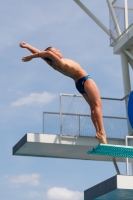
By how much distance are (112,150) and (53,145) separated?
911cm

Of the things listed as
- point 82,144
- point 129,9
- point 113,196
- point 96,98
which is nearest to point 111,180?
point 113,196

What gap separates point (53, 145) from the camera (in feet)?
77.2

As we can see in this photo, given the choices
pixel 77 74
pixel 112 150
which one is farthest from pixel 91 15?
pixel 77 74

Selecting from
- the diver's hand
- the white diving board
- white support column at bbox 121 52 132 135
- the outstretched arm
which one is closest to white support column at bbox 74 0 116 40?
white support column at bbox 121 52 132 135

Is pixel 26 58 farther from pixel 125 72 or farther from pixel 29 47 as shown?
pixel 125 72

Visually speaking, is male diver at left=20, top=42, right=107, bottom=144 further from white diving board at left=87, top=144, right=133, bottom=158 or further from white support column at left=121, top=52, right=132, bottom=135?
white support column at left=121, top=52, right=132, bottom=135

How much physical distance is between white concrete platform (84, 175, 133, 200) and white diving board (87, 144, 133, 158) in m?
3.91

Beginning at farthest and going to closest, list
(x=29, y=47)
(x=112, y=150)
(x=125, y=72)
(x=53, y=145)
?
1. (x=125, y=72)
2. (x=53, y=145)
3. (x=112, y=150)
4. (x=29, y=47)

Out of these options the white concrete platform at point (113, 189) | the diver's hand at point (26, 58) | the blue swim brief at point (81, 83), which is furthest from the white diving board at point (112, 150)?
the white concrete platform at point (113, 189)

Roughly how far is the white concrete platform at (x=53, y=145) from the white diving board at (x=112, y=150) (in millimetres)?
8114

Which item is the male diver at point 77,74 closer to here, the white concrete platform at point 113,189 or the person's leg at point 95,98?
the person's leg at point 95,98

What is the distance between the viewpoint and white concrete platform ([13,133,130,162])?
23.2 meters

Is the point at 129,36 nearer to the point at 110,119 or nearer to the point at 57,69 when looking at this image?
the point at 110,119

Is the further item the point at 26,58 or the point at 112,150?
the point at 112,150
